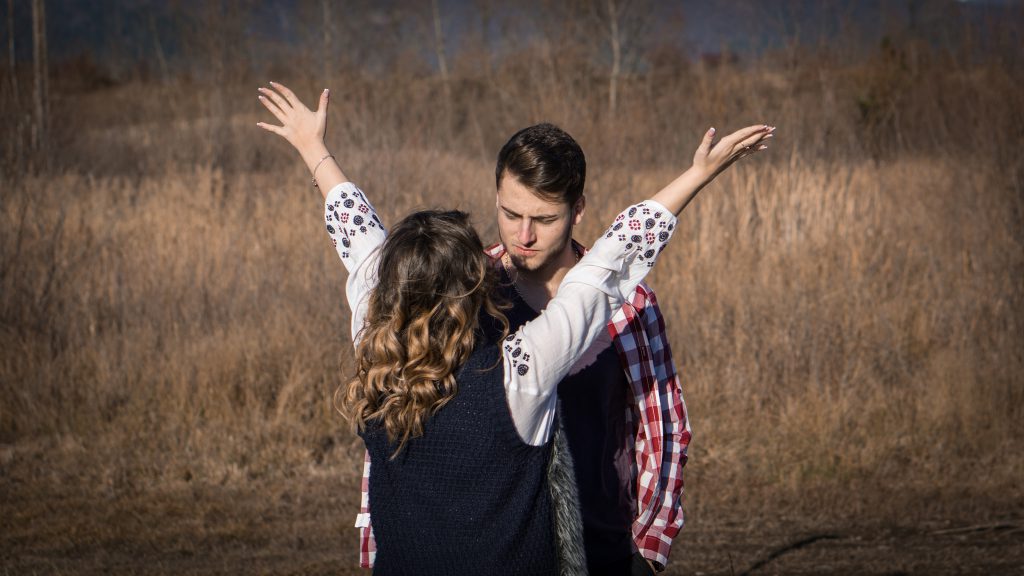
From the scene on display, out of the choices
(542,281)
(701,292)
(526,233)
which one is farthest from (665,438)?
(701,292)

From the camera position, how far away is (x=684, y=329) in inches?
299

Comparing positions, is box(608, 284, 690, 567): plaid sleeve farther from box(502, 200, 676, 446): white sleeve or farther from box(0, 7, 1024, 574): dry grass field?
box(0, 7, 1024, 574): dry grass field

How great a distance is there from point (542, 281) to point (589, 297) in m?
0.75

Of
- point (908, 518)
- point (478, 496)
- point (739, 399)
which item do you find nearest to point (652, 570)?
point (478, 496)

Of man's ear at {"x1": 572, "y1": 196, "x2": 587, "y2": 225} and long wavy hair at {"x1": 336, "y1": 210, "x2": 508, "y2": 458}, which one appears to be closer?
long wavy hair at {"x1": 336, "y1": 210, "x2": 508, "y2": 458}

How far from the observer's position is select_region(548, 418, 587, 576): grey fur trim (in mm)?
1806

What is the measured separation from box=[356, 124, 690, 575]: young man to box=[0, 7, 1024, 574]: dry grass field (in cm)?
273

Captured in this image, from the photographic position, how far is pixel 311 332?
23.9ft

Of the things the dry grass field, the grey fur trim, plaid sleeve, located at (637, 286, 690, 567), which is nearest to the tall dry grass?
the dry grass field

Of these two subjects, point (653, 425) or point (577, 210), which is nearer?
point (653, 425)

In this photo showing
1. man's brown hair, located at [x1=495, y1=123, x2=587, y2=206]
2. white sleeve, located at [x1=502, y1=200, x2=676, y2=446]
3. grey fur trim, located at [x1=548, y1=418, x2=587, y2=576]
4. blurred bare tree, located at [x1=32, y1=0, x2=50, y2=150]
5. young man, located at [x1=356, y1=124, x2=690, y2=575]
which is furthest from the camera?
blurred bare tree, located at [x1=32, y1=0, x2=50, y2=150]

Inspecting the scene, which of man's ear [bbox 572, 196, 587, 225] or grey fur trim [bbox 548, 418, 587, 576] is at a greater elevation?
man's ear [bbox 572, 196, 587, 225]

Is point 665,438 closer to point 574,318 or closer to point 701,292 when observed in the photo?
point 574,318

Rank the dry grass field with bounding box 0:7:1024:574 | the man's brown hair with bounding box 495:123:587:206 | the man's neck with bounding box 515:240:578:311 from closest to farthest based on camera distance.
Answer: the man's brown hair with bounding box 495:123:587:206 → the man's neck with bounding box 515:240:578:311 → the dry grass field with bounding box 0:7:1024:574
